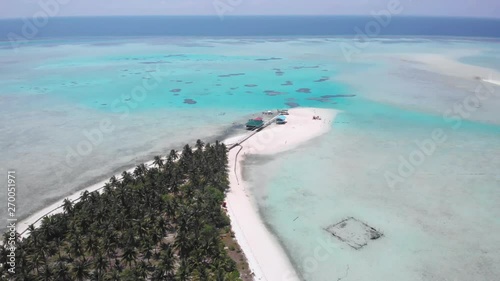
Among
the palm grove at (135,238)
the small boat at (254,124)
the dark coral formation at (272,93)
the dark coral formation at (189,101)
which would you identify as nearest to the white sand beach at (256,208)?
the small boat at (254,124)

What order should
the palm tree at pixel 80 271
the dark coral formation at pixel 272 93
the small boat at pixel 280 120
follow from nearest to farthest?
the palm tree at pixel 80 271, the small boat at pixel 280 120, the dark coral formation at pixel 272 93

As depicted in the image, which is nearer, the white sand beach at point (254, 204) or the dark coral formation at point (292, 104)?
the white sand beach at point (254, 204)

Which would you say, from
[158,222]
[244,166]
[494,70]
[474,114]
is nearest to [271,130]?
[244,166]

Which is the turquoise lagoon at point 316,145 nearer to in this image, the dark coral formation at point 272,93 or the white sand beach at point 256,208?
the dark coral formation at point 272,93

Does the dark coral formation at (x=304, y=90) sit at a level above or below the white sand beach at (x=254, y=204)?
above

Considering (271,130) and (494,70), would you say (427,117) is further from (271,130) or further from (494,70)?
(494,70)

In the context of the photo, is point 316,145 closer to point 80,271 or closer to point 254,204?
point 254,204

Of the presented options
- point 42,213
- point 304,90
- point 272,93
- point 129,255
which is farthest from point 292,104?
A: point 129,255

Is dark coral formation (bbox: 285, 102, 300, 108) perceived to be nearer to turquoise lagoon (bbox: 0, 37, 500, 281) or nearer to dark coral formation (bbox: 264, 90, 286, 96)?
turquoise lagoon (bbox: 0, 37, 500, 281)
